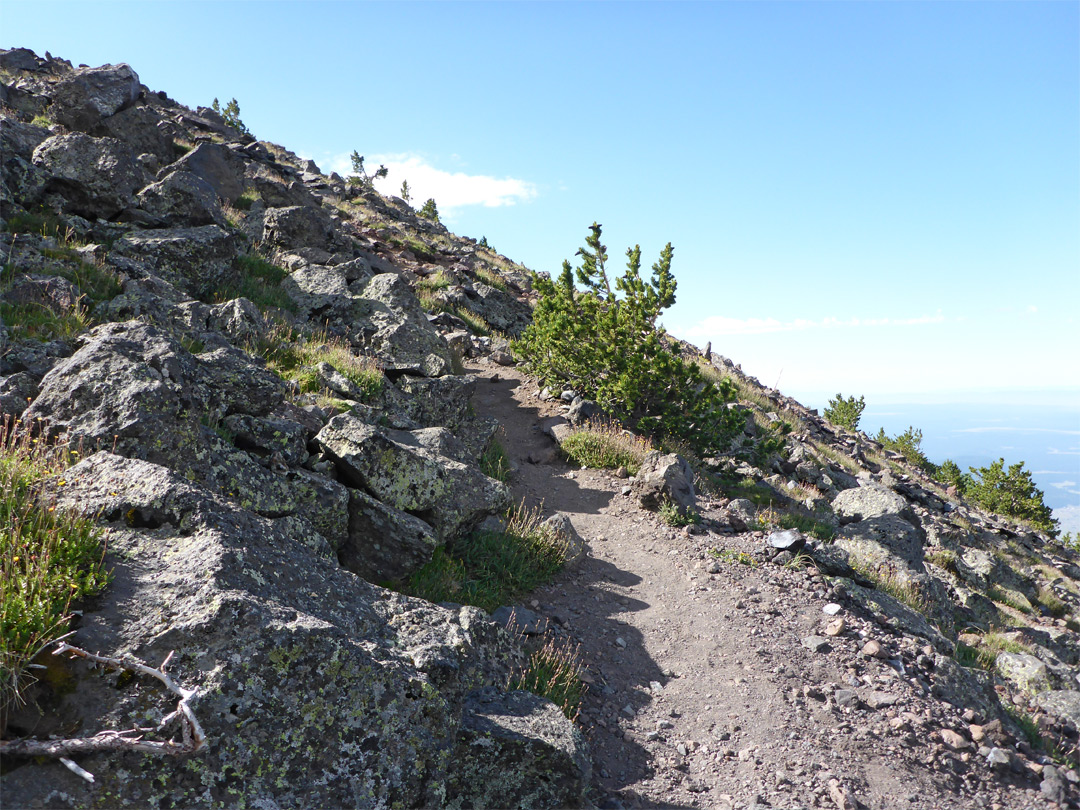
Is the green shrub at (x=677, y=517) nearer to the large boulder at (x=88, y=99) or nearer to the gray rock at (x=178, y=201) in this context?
the gray rock at (x=178, y=201)

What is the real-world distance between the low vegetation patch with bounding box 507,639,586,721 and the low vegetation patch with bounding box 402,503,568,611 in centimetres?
133

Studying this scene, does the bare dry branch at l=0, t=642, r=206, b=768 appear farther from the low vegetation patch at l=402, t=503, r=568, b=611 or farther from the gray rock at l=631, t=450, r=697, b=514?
the gray rock at l=631, t=450, r=697, b=514

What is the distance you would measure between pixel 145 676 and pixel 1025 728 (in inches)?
438

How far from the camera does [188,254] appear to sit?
46.4ft

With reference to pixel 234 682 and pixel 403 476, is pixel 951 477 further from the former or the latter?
pixel 234 682

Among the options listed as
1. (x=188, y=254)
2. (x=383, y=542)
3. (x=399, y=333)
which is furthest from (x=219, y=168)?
(x=383, y=542)

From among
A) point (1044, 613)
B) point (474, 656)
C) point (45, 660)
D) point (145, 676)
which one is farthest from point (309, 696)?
point (1044, 613)

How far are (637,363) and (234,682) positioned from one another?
12.0 metres

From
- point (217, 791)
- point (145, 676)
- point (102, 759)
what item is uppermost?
point (145, 676)

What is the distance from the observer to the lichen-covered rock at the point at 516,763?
4.74m

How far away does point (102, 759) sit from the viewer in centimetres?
296

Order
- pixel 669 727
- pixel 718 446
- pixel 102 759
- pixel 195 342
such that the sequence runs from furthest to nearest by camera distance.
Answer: pixel 718 446 → pixel 195 342 → pixel 669 727 → pixel 102 759

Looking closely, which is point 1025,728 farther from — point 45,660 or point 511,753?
point 45,660

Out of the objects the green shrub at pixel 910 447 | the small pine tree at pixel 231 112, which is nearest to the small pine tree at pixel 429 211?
the small pine tree at pixel 231 112
